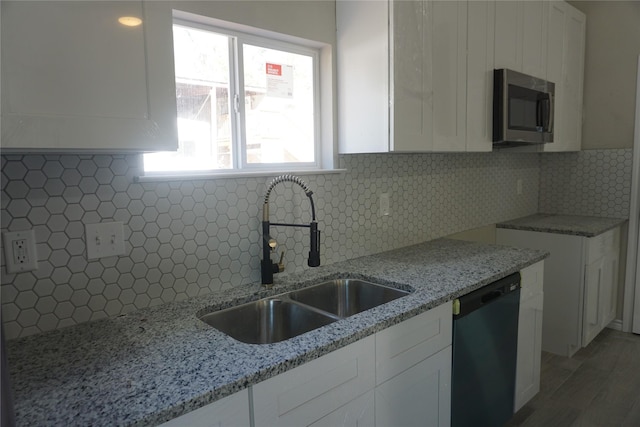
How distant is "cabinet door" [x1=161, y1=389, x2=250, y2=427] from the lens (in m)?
0.96

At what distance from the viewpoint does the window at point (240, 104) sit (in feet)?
5.58

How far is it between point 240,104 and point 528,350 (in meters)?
1.92

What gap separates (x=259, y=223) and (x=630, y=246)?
3118 millimetres

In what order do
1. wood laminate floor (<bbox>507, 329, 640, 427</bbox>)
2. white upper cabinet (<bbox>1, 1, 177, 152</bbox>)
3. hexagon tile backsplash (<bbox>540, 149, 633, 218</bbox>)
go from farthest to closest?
1. hexagon tile backsplash (<bbox>540, 149, 633, 218</bbox>)
2. wood laminate floor (<bbox>507, 329, 640, 427</bbox>)
3. white upper cabinet (<bbox>1, 1, 177, 152</bbox>)

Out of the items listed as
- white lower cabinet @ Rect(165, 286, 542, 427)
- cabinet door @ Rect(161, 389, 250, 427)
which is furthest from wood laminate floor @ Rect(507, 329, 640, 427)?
cabinet door @ Rect(161, 389, 250, 427)

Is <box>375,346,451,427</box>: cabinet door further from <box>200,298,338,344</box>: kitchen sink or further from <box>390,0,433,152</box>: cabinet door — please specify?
<box>390,0,433,152</box>: cabinet door

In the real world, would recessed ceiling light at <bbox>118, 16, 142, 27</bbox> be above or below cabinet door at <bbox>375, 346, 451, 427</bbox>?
above

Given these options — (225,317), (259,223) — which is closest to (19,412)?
(225,317)

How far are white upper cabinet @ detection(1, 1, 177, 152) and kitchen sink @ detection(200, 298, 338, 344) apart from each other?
28.8 inches

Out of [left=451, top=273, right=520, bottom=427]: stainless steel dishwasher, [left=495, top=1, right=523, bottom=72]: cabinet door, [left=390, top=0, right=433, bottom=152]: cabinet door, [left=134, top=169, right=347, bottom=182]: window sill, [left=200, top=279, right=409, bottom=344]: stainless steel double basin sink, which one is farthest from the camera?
[left=495, top=1, right=523, bottom=72]: cabinet door

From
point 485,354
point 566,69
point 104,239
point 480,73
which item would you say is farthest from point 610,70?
point 104,239

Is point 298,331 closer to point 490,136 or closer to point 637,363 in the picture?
point 490,136

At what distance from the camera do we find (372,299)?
1890mm

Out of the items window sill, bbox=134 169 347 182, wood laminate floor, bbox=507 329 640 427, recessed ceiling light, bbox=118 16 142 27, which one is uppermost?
recessed ceiling light, bbox=118 16 142 27
